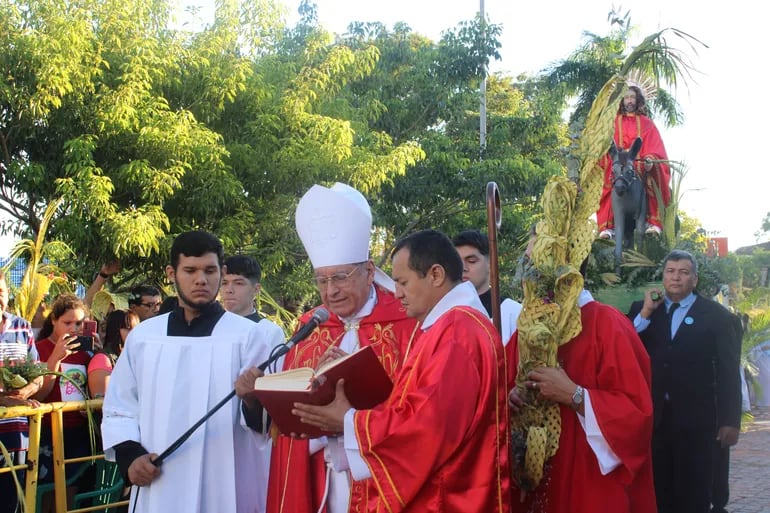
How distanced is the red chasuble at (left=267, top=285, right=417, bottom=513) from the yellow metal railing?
1654mm

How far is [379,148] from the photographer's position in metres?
15.2

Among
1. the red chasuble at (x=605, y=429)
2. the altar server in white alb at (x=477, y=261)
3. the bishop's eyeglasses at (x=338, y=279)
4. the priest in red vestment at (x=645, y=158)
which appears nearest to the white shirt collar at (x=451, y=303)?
the red chasuble at (x=605, y=429)

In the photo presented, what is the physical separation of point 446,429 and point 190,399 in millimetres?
1620

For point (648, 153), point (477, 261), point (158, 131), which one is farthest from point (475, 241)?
point (158, 131)

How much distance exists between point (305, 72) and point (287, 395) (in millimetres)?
11571

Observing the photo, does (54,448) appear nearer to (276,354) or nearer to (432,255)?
(276,354)

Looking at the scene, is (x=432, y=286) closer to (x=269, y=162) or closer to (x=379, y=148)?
(x=269, y=162)

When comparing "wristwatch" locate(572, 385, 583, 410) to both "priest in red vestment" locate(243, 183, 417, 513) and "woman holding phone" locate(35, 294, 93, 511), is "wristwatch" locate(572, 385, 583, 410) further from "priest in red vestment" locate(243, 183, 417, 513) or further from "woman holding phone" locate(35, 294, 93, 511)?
"woman holding phone" locate(35, 294, 93, 511)

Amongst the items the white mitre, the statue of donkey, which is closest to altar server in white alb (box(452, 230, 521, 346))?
the white mitre

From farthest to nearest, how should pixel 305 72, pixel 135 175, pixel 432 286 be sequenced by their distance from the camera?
pixel 305 72, pixel 135 175, pixel 432 286

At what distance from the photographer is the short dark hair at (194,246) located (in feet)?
13.3

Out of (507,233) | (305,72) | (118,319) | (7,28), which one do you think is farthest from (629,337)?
(507,233)

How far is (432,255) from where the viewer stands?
313cm

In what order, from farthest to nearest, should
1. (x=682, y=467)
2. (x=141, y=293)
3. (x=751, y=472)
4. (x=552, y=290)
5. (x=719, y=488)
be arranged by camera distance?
(x=751, y=472) → (x=141, y=293) → (x=719, y=488) → (x=682, y=467) → (x=552, y=290)
